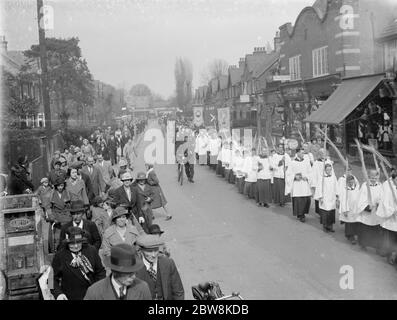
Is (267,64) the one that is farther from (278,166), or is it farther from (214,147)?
(278,166)

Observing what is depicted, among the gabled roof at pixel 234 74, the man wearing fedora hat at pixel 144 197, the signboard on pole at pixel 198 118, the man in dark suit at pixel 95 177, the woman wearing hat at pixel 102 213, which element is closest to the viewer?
the woman wearing hat at pixel 102 213

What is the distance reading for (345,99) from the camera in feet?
64.0

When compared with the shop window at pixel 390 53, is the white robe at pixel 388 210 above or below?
below

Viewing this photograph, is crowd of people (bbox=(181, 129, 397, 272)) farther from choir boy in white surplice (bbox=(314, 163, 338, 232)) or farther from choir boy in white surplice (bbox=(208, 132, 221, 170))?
choir boy in white surplice (bbox=(208, 132, 221, 170))

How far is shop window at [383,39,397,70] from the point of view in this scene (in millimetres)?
18812

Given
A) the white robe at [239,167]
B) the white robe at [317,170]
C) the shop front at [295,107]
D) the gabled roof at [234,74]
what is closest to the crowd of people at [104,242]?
the white robe at [317,170]

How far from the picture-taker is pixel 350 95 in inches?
760

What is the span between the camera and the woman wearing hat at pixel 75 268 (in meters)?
4.62

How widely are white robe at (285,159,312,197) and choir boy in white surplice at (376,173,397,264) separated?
2.84 meters

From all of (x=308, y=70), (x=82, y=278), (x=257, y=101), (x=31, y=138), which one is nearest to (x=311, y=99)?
(x=308, y=70)

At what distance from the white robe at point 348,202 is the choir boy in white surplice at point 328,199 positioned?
0.48 m

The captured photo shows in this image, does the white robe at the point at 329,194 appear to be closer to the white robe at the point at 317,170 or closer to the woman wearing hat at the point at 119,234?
the white robe at the point at 317,170

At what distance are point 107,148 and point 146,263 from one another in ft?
61.0

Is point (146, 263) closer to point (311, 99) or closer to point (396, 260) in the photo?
point (396, 260)
